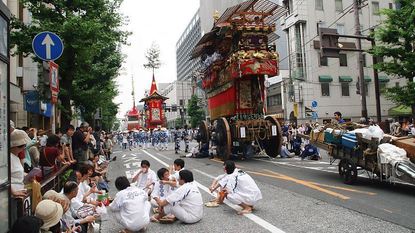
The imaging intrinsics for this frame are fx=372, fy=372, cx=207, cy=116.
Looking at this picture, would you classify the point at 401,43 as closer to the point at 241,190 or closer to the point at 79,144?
the point at 241,190

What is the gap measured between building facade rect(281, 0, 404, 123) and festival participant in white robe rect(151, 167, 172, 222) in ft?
108

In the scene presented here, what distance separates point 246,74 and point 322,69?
89.7ft

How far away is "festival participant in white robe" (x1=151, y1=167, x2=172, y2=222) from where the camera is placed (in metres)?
7.09

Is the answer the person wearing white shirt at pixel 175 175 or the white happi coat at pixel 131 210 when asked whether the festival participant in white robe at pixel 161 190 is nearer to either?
→ the person wearing white shirt at pixel 175 175

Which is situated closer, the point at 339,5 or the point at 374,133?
the point at 374,133

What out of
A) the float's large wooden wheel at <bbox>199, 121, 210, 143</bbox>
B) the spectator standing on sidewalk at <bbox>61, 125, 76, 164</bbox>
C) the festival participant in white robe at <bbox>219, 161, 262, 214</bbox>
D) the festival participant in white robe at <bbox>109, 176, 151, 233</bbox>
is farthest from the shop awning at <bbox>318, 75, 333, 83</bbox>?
the festival participant in white robe at <bbox>109, 176, 151, 233</bbox>

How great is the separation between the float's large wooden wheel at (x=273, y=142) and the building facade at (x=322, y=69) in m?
22.0

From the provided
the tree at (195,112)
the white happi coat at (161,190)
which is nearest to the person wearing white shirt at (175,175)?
the white happi coat at (161,190)

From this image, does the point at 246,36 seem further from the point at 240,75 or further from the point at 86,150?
the point at 86,150

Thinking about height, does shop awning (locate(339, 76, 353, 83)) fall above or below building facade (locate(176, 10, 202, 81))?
below

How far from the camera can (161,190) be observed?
24.8 feet

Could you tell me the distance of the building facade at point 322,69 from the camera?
40.0 m

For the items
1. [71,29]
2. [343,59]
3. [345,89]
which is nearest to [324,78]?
[345,89]

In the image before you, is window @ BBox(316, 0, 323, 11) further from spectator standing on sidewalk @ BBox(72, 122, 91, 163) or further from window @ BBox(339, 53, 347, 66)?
spectator standing on sidewalk @ BBox(72, 122, 91, 163)
